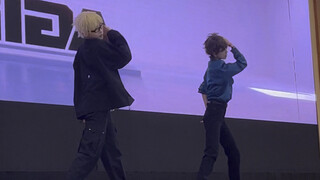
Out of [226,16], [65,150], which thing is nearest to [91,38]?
[65,150]

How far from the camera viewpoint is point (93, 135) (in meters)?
2.19

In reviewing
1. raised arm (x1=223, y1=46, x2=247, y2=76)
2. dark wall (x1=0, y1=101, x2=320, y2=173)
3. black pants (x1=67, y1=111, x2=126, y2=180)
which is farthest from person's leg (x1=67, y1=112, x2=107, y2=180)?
raised arm (x1=223, y1=46, x2=247, y2=76)

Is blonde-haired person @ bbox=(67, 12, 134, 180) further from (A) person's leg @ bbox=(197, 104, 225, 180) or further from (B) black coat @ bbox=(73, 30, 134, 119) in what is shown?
(A) person's leg @ bbox=(197, 104, 225, 180)

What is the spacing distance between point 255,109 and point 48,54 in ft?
5.42

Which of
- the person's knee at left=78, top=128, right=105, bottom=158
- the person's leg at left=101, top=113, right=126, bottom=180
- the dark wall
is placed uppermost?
the person's knee at left=78, top=128, right=105, bottom=158

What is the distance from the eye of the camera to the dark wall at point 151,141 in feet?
9.11

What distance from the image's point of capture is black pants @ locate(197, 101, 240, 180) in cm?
276

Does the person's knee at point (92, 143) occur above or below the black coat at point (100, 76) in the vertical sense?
below

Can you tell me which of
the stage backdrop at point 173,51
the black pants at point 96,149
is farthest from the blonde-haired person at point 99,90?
the stage backdrop at point 173,51

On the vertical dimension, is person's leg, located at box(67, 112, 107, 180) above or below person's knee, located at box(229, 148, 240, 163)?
above

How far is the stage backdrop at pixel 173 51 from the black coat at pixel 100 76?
54cm

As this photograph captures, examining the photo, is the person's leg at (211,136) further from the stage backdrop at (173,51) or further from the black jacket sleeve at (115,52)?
the black jacket sleeve at (115,52)

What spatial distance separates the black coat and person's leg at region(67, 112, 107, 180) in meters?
0.06

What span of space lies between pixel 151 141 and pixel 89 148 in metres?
1.18
